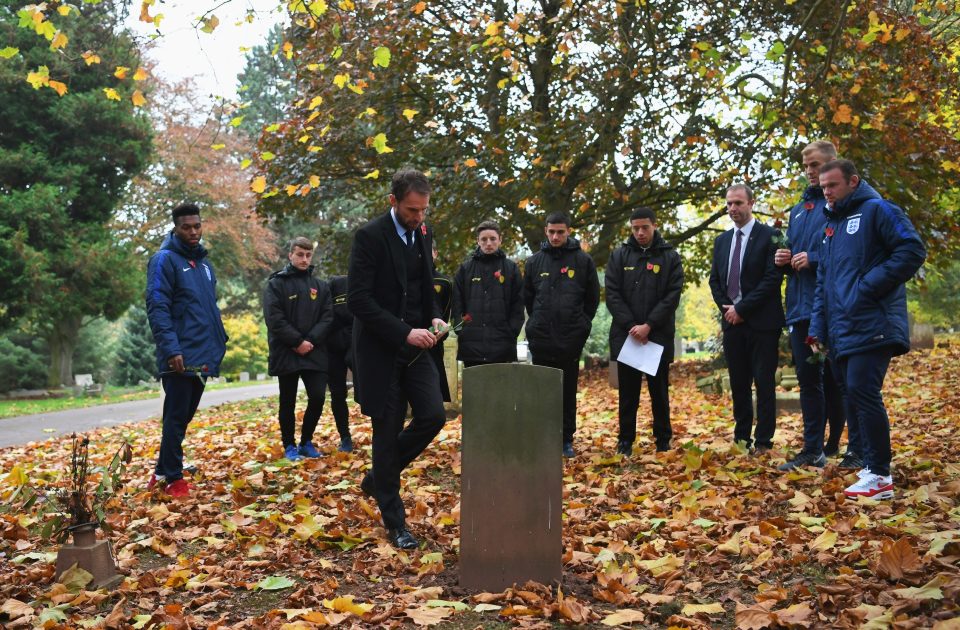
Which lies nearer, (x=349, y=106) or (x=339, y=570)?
(x=339, y=570)

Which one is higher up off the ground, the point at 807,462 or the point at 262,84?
the point at 262,84

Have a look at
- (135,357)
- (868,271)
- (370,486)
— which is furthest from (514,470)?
(135,357)

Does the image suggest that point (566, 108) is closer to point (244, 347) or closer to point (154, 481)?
point (154, 481)

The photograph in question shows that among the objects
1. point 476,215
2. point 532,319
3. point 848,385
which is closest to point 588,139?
point 476,215

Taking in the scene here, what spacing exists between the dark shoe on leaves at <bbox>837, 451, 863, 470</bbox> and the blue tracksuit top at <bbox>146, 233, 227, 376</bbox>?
5197 mm

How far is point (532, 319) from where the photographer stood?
819 centimetres

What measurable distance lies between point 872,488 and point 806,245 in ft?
7.16

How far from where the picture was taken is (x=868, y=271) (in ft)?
18.7

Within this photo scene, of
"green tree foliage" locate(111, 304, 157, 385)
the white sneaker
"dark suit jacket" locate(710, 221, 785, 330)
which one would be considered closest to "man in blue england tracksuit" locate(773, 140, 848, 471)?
"dark suit jacket" locate(710, 221, 785, 330)

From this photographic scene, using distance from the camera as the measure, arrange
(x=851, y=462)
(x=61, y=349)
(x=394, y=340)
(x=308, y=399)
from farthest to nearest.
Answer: (x=61, y=349)
(x=308, y=399)
(x=851, y=462)
(x=394, y=340)

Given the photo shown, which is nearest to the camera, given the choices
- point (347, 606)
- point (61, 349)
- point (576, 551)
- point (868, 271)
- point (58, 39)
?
point (347, 606)

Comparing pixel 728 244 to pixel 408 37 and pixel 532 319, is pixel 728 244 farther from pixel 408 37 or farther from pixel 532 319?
pixel 408 37

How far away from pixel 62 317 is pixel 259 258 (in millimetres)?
12858

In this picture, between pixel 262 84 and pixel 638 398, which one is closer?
pixel 638 398
